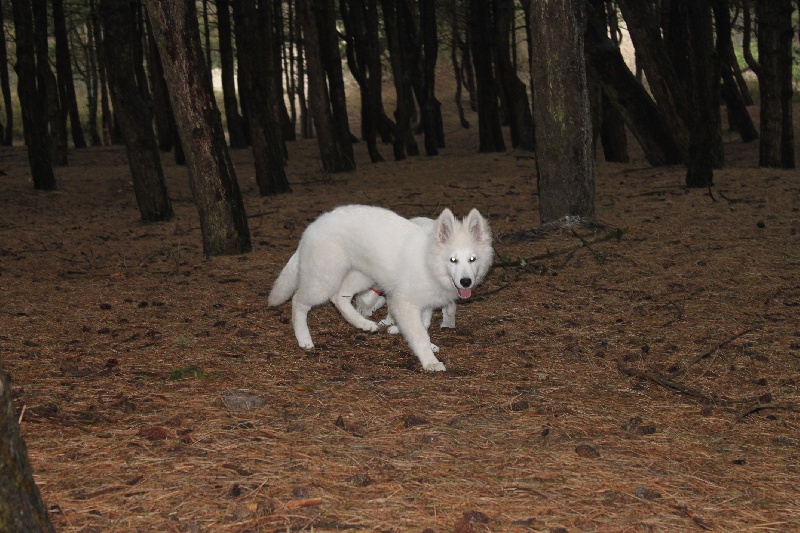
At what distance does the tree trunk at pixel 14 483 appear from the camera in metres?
2.87

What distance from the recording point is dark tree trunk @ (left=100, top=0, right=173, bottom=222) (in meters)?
A: 12.9

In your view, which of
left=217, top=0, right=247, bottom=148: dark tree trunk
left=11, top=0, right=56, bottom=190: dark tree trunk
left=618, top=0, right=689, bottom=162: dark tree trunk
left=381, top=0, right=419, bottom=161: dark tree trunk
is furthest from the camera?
left=217, top=0, right=247, bottom=148: dark tree trunk

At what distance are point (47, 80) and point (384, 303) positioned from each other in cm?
1931

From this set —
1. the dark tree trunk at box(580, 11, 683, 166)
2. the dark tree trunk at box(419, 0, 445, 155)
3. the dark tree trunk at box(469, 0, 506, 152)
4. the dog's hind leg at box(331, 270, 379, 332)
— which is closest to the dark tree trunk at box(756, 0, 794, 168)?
the dark tree trunk at box(580, 11, 683, 166)

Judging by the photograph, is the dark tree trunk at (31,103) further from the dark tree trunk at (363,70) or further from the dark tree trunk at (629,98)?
the dark tree trunk at (629,98)

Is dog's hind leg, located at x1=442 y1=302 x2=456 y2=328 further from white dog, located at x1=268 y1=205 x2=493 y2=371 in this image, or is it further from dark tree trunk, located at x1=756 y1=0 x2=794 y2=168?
dark tree trunk, located at x1=756 y1=0 x2=794 y2=168

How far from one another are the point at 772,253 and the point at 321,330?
510 cm

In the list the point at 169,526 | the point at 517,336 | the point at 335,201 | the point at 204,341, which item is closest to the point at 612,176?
the point at 335,201

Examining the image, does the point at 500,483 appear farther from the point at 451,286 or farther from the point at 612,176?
the point at 612,176

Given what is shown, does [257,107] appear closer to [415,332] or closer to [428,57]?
[428,57]

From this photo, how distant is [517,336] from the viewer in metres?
7.04

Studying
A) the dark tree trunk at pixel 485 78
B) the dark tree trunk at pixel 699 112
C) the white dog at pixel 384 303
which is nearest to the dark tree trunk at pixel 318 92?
the dark tree trunk at pixel 485 78

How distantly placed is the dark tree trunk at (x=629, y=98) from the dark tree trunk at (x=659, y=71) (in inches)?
7.0

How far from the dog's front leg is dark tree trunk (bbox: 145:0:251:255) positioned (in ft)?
14.0
